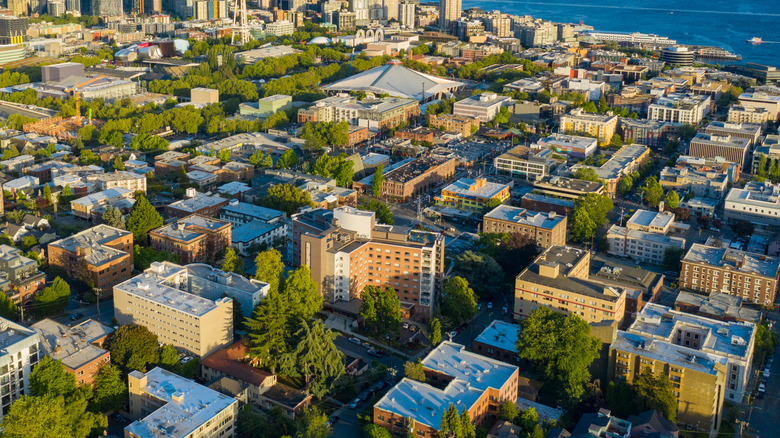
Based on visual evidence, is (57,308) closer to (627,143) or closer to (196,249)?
(196,249)

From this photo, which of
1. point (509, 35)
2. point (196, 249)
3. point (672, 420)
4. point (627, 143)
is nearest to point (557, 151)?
point (627, 143)

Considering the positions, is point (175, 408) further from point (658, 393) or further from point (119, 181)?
point (119, 181)

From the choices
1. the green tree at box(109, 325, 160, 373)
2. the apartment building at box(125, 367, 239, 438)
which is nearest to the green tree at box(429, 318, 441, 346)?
the apartment building at box(125, 367, 239, 438)

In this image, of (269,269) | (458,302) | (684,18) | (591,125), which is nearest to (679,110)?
(591,125)

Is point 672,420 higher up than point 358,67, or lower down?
lower down

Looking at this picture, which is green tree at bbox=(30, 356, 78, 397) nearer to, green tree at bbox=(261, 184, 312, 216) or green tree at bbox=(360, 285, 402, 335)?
green tree at bbox=(360, 285, 402, 335)
